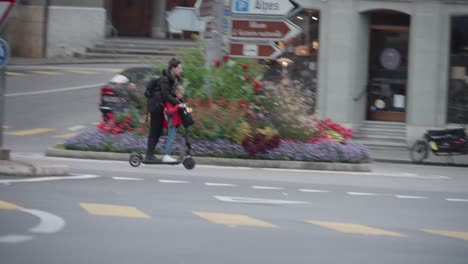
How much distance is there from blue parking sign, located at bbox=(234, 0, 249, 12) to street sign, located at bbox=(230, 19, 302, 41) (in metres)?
0.25

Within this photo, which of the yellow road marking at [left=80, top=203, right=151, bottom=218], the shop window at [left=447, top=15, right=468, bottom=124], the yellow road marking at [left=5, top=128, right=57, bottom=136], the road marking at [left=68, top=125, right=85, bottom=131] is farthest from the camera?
the shop window at [left=447, top=15, right=468, bottom=124]

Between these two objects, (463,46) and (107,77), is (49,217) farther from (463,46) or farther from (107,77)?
(107,77)

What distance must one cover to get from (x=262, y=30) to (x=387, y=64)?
8232mm

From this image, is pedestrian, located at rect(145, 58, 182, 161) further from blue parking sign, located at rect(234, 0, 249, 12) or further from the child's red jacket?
blue parking sign, located at rect(234, 0, 249, 12)

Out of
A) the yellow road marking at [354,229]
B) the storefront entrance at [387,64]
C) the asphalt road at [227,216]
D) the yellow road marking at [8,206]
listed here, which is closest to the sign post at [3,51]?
the asphalt road at [227,216]

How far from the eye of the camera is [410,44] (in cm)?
2748

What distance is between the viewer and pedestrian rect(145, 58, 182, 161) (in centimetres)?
1773

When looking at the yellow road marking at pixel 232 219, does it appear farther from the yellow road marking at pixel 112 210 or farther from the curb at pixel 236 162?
the curb at pixel 236 162

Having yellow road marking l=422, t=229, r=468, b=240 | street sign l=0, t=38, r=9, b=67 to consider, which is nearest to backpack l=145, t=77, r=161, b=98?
street sign l=0, t=38, r=9, b=67

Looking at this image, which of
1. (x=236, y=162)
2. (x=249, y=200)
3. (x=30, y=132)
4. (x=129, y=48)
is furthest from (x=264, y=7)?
(x=129, y=48)

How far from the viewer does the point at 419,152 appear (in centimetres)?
2495

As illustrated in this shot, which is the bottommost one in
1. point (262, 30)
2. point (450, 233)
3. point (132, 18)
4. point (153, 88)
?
point (450, 233)

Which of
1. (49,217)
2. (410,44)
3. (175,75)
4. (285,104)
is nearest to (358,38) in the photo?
(410,44)

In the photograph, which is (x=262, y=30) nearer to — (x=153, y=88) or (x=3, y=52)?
(x=153, y=88)
